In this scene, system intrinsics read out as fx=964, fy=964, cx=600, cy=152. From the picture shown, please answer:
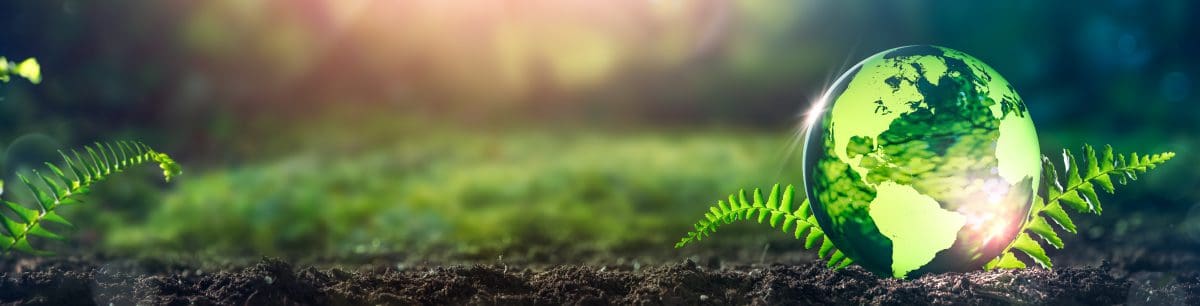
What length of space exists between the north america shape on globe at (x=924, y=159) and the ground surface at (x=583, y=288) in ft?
0.67

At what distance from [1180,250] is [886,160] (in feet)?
11.4

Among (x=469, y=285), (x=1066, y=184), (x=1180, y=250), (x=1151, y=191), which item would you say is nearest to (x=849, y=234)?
(x=1066, y=184)

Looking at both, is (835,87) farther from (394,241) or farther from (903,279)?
(394,241)

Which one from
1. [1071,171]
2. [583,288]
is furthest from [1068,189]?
[583,288]

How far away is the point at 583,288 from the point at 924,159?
1.44m

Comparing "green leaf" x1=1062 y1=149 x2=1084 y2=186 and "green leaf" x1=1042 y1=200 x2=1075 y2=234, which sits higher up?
"green leaf" x1=1062 y1=149 x2=1084 y2=186

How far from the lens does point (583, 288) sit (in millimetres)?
3971

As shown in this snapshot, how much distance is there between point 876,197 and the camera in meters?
3.73

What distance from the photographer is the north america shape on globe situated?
12.0 feet

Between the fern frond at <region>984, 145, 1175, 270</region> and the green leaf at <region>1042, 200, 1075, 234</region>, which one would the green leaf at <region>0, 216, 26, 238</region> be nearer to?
the fern frond at <region>984, 145, 1175, 270</region>

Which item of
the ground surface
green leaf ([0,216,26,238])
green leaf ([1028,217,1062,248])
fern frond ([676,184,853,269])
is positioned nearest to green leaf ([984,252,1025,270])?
the ground surface

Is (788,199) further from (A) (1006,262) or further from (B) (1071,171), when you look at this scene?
(B) (1071,171)

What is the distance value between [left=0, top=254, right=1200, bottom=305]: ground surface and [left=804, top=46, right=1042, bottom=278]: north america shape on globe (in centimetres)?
20

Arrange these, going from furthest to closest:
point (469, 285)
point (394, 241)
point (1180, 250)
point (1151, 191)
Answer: point (1151, 191) → point (394, 241) → point (1180, 250) → point (469, 285)
